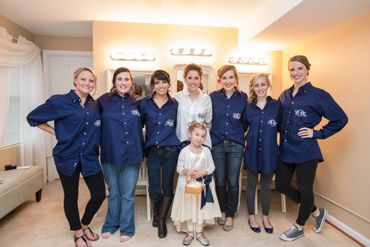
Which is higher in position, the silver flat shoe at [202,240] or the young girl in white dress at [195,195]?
the young girl in white dress at [195,195]

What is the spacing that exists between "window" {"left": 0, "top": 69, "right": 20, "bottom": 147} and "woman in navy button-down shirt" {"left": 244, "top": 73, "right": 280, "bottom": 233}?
9.25 ft

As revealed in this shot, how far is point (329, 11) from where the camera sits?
86.2 inches

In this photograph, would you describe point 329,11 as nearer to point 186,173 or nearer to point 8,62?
point 186,173

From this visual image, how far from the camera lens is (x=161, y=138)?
2219 mm

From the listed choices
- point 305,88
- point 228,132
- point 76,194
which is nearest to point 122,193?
point 76,194

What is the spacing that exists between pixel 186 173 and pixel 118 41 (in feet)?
6.55

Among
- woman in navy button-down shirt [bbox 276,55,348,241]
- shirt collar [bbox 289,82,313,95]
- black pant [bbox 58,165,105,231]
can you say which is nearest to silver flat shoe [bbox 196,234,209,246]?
woman in navy button-down shirt [bbox 276,55,348,241]

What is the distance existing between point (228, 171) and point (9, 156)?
8.50 feet

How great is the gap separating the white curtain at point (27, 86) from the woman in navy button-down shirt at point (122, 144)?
60.2 inches

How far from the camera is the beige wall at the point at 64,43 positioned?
153 inches

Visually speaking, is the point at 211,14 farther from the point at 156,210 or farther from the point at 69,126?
the point at 156,210

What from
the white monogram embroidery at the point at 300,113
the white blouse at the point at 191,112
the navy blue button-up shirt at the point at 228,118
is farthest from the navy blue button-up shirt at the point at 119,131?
the white monogram embroidery at the point at 300,113

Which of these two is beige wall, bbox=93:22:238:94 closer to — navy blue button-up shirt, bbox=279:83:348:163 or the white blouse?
the white blouse

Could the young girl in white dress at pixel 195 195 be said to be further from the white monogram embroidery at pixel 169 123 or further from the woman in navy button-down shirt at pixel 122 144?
the woman in navy button-down shirt at pixel 122 144
